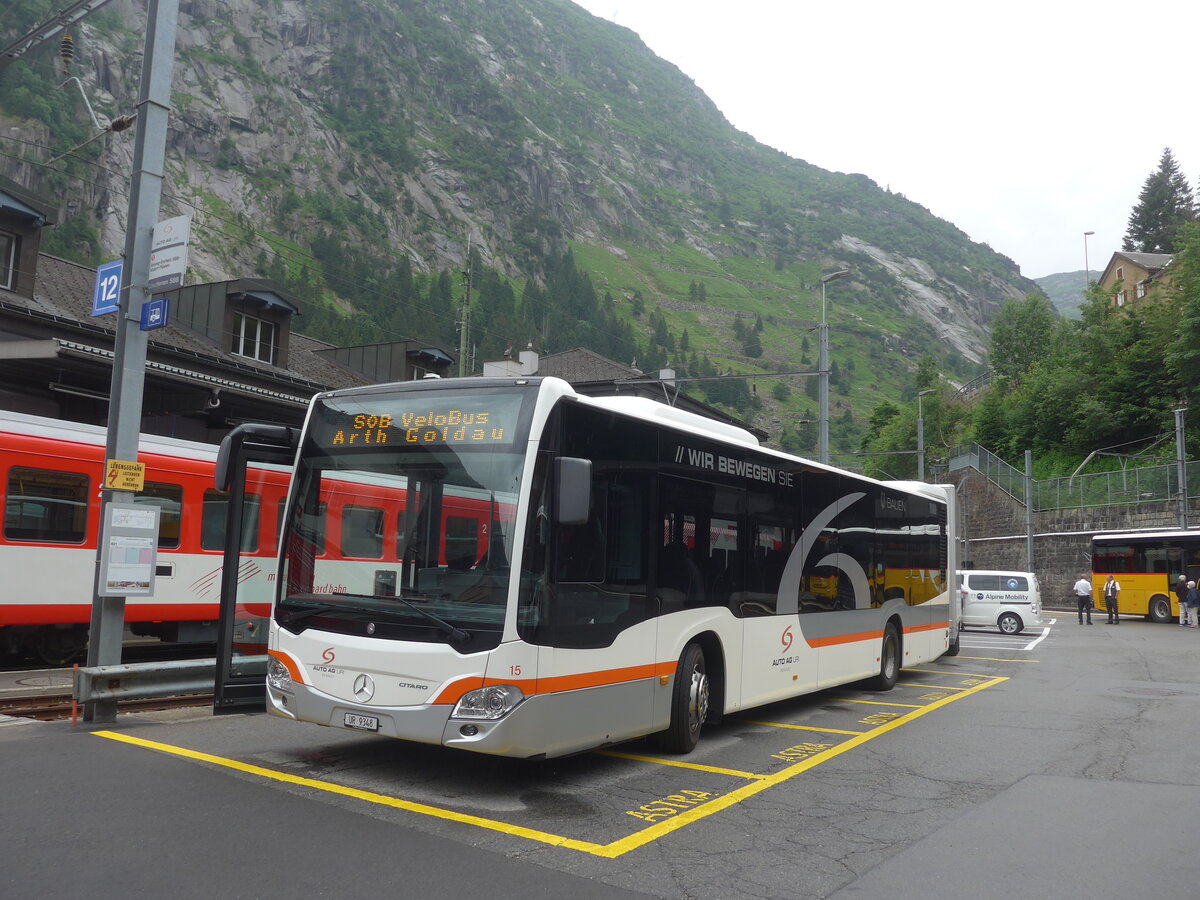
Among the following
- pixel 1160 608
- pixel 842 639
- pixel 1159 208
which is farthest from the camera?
pixel 1159 208

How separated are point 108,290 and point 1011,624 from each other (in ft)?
87.7

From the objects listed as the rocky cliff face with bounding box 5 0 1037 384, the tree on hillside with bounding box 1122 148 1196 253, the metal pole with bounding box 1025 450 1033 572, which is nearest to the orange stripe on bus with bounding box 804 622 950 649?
the metal pole with bounding box 1025 450 1033 572

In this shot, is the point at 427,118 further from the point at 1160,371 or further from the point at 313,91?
the point at 1160,371

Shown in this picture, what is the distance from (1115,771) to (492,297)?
388 feet

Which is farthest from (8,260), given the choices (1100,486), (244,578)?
(1100,486)

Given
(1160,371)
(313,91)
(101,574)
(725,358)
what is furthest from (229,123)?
(101,574)

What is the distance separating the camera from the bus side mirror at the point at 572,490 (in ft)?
21.4

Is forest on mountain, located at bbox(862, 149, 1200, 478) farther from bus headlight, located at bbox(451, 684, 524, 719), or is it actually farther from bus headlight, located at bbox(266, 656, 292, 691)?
bus headlight, located at bbox(266, 656, 292, 691)

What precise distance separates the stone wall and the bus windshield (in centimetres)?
4317

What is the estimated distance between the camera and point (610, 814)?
6.39 meters

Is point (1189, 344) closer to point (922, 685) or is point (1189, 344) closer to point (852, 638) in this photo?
point (922, 685)

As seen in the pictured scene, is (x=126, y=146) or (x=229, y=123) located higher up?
(x=229, y=123)

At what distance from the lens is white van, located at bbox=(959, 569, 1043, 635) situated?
29000mm

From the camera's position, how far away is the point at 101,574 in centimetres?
920
